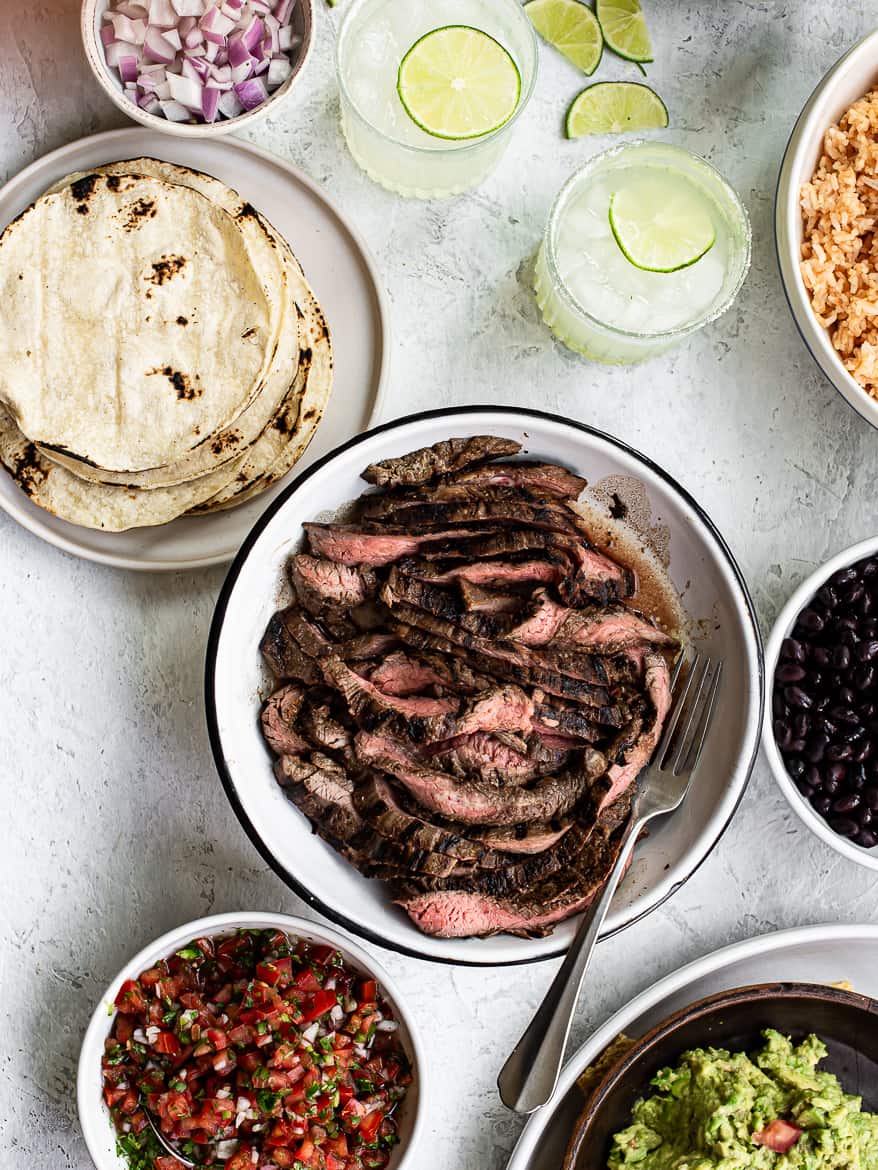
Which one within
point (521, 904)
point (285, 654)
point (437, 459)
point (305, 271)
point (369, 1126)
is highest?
point (305, 271)

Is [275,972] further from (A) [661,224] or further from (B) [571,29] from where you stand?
(B) [571,29]

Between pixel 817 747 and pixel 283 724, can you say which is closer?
pixel 283 724

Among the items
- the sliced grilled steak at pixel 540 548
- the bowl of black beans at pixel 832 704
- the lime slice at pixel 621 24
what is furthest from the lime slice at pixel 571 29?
the bowl of black beans at pixel 832 704

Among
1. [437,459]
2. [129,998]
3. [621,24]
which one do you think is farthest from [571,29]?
[129,998]

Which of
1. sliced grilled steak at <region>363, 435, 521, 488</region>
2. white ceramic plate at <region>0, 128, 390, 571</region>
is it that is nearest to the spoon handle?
sliced grilled steak at <region>363, 435, 521, 488</region>

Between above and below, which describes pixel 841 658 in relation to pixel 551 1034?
above

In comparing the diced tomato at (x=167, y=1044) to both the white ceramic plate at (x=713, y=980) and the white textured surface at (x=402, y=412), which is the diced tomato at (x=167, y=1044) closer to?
the white textured surface at (x=402, y=412)

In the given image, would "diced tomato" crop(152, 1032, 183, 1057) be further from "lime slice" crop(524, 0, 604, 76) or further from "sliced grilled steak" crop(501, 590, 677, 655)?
"lime slice" crop(524, 0, 604, 76)
